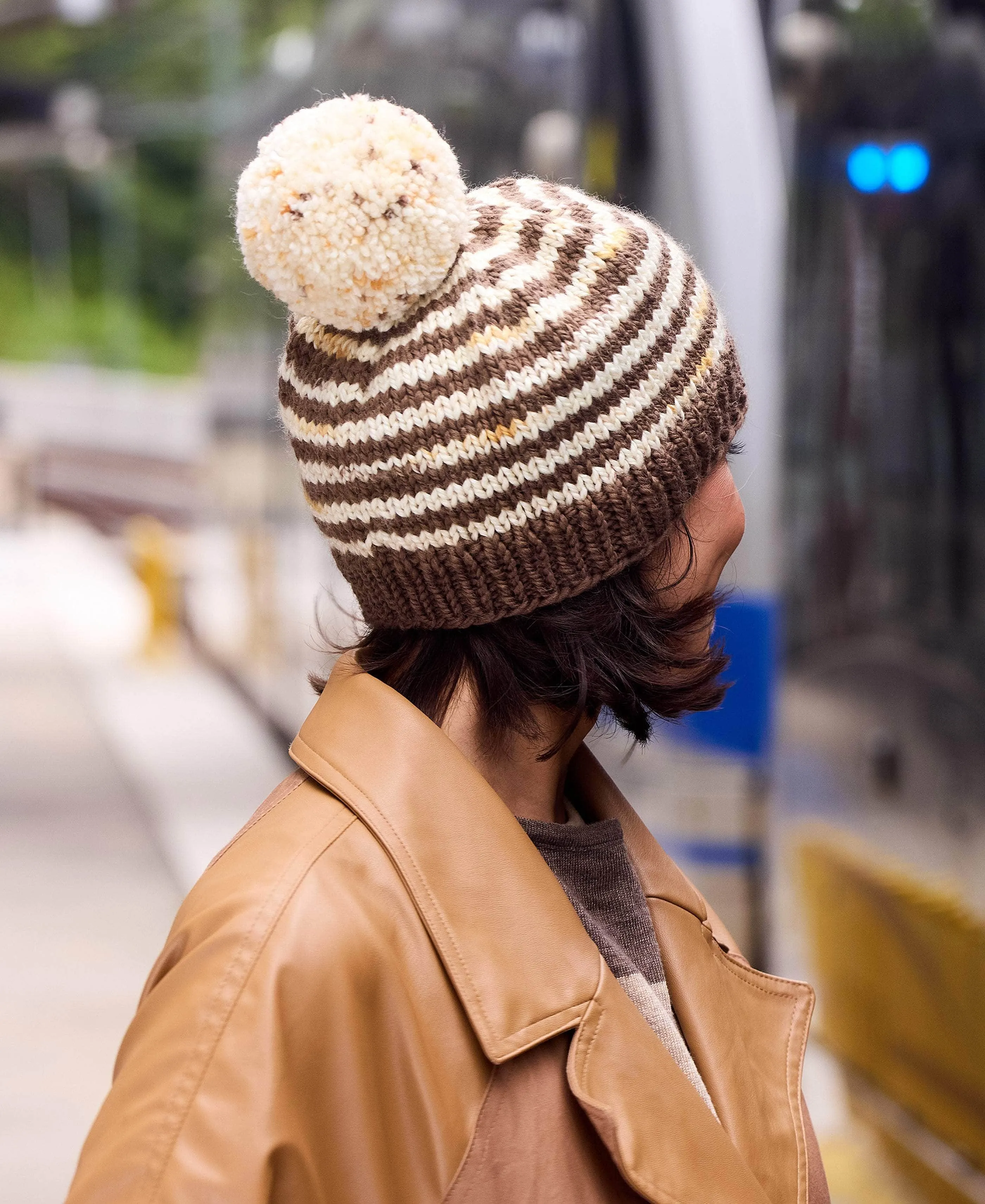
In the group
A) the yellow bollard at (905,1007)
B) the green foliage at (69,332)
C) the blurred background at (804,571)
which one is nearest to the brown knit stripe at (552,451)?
the blurred background at (804,571)

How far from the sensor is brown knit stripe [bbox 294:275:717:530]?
1.32m

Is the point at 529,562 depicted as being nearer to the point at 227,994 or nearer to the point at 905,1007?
the point at 227,994

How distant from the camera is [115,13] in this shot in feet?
27.2

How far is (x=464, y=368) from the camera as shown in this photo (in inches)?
51.5

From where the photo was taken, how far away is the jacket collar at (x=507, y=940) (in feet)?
3.92

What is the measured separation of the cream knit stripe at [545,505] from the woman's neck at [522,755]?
166 mm

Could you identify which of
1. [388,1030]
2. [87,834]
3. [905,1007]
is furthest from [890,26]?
[87,834]

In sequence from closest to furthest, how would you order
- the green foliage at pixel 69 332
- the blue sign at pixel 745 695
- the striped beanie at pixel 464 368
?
the striped beanie at pixel 464 368 < the blue sign at pixel 745 695 < the green foliage at pixel 69 332

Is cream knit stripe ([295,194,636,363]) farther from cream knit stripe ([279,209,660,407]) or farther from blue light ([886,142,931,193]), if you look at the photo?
blue light ([886,142,931,193])

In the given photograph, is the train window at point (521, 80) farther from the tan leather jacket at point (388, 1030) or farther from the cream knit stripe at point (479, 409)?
the tan leather jacket at point (388, 1030)

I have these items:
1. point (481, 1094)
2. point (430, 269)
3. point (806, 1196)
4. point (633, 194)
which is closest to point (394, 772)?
point (481, 1094)

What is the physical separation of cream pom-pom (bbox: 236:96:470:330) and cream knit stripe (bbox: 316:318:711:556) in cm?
19

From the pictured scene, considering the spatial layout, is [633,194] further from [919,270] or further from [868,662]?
[868,662]

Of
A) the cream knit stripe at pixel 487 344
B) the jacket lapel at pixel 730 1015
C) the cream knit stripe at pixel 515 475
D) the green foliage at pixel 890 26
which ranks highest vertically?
the green foliage at pixel 890 26
